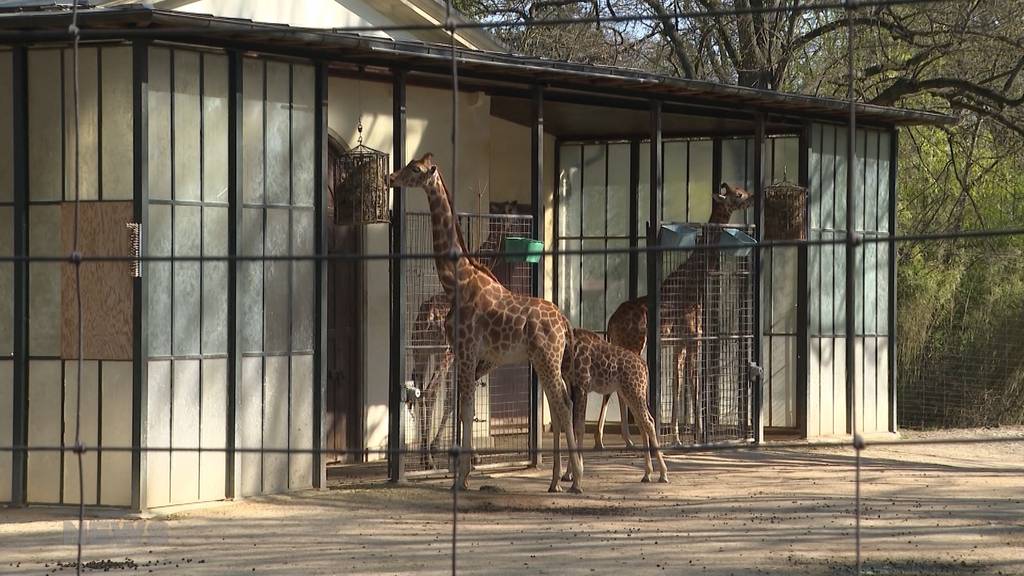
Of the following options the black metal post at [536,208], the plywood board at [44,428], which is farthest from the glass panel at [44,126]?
the black metal post at [536,208]

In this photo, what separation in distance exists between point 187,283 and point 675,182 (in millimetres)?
6802

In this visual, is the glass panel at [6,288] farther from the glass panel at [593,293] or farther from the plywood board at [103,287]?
the glass panel at [593,293]

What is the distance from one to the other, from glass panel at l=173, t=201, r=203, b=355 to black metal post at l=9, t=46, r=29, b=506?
1086mm

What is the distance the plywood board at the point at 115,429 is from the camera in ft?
29.8

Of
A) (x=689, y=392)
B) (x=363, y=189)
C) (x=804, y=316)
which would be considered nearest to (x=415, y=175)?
(x=363, y=189)

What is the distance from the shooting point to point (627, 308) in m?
12.3

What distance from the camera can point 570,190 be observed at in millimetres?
14930

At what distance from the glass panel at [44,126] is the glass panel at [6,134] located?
0.18 metres

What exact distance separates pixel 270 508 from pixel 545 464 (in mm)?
3103

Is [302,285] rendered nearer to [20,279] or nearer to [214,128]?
[214,128]

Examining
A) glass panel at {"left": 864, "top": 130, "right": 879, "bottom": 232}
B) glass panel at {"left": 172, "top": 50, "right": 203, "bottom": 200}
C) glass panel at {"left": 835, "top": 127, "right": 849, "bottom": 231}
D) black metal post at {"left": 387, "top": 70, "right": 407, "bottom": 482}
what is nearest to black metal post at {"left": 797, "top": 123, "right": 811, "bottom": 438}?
glass panel at {"left": 835, "top": 127, "right": 849, "bottom": 231}

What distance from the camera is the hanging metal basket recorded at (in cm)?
1052

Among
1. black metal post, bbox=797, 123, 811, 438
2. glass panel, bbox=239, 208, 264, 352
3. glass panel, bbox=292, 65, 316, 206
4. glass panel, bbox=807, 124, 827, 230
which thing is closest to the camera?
glass panel, bbox=239, 208, 264, 352

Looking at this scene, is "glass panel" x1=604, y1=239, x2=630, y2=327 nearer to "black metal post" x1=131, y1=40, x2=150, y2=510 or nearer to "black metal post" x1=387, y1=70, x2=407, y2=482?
"black metal post" x1=387, y1=70, x2=407, y2=482
